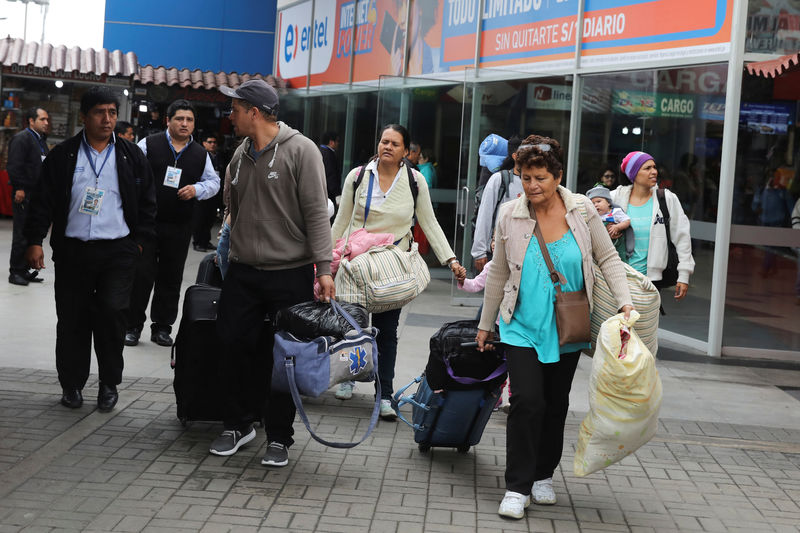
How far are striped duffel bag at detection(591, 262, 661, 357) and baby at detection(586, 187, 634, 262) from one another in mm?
1724

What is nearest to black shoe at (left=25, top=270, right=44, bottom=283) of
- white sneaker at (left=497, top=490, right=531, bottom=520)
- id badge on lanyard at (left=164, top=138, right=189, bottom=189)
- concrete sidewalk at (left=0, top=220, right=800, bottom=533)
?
id badge on lanyard at (left=164, top=138, right=189, bottom=189)

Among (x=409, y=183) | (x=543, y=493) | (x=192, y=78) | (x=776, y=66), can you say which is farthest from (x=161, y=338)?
(x=192, y=78)

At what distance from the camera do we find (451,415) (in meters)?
5.52

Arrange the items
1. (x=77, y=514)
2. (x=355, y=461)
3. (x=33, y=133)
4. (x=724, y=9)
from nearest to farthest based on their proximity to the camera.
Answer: (x=77, y=514) → (x=355, y=461) → (x=724, y=9) → (x=33, y=133)

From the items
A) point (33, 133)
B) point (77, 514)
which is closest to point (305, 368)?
point (77, 514)

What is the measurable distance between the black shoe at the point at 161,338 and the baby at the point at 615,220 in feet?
11.8

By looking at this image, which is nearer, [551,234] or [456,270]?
[551,234]

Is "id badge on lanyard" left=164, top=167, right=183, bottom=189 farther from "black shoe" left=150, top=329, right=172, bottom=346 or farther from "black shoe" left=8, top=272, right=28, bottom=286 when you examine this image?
"black shoe" left=8, top=272, right=28, bottom=286

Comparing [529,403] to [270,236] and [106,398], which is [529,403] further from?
[106,398]

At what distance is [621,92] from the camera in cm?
1121

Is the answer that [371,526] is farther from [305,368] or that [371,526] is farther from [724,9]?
[724,9]

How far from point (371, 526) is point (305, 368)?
86 cm

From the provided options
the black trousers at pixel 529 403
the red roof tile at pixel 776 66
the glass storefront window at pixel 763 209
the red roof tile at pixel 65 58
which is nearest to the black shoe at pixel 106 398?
the black trousers at pixel 529 403

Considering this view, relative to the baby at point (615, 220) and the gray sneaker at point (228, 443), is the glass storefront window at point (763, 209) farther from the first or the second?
the gray sneaker at point (228, 443)
